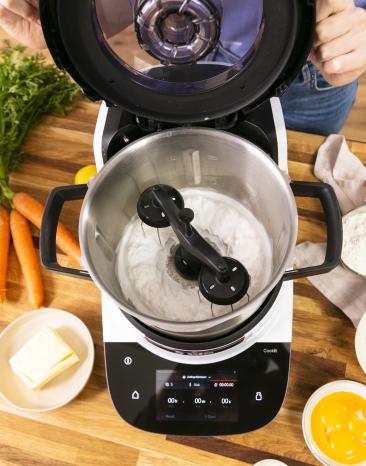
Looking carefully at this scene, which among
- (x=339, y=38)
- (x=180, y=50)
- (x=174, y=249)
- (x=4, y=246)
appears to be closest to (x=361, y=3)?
(x=339, y=38)

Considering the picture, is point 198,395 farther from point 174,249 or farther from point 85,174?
point 85,174

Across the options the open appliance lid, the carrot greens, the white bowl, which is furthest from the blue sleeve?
the white bowl

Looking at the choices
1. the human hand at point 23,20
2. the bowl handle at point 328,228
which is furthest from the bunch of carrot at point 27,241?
the bowl handle at point 328,228

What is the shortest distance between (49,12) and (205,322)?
1.30 ft

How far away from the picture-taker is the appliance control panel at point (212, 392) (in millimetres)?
738

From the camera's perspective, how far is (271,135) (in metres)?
0.74

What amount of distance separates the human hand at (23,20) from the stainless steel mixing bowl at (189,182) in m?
0.24

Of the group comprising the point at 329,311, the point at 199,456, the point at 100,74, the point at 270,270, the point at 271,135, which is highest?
the point at 100,74

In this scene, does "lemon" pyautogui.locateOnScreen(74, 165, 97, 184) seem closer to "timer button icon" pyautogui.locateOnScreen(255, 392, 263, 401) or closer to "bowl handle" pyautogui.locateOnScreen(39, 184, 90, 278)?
"bowl handle" pyautogui.locateOnScreen(39, 184, 90, 278)

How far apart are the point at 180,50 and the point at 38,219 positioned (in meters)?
0.44

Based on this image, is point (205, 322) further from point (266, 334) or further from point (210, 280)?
point (266, 334)

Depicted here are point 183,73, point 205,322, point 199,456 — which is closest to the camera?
point 205,322

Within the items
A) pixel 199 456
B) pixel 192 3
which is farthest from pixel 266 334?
pixel 192 3

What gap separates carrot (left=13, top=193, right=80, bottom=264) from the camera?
A: 0.90m
